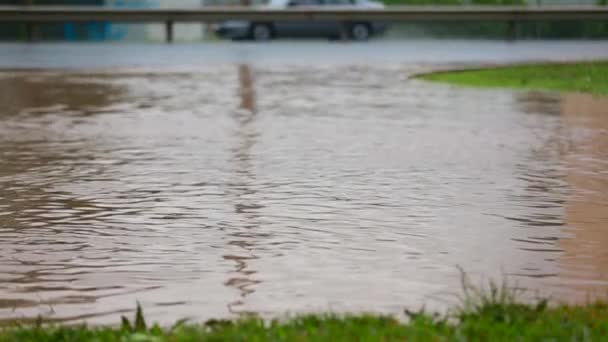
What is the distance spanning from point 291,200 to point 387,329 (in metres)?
4.05

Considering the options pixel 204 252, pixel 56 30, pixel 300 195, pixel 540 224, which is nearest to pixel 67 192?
pixel 300 195

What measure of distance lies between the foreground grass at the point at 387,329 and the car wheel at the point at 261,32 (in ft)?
117

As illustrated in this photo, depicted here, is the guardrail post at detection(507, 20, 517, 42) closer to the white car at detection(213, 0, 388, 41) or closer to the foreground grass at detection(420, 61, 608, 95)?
the white car at detection(213, 0, 388, 41)

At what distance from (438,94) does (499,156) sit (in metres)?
7.04

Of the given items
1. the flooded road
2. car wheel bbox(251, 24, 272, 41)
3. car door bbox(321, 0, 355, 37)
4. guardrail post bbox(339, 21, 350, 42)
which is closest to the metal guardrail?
guardrail post bbox(339, 21, 350, 42)

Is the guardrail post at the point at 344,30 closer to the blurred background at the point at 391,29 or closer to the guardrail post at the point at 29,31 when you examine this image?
the blurred background at the point at 391,29

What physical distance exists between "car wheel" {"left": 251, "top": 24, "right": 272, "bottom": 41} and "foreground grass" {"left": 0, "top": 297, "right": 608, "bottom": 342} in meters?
35.6

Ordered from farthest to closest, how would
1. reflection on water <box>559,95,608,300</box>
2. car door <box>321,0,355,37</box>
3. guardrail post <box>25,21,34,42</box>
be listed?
car door <box>321,0,355,37</box> → guardrail post <box>25,21,34,42</box> → reflection on water <box>559,95,608,300</box>

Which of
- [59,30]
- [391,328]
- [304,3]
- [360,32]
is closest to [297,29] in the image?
[304,3]

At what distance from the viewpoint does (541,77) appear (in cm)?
2114

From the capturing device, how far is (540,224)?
8062mm

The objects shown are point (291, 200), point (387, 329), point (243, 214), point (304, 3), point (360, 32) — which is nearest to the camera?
point (387, 329)

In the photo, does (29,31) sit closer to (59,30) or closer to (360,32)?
(59,30)

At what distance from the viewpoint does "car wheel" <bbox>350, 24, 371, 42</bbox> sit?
39969 millimetres
